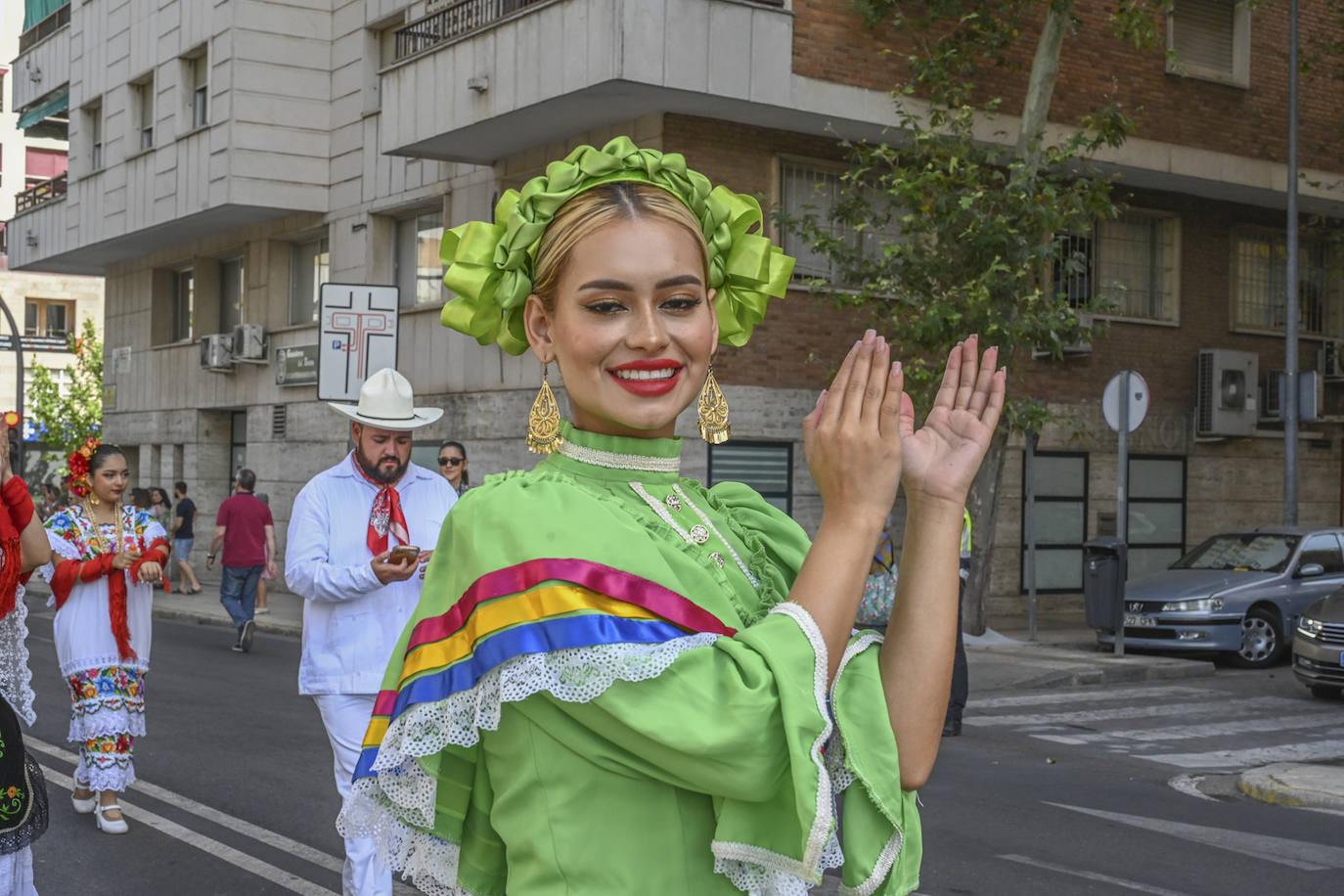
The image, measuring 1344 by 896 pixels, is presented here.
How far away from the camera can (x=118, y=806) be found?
8.09 meters

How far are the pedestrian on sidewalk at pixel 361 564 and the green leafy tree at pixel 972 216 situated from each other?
9045 millimetres

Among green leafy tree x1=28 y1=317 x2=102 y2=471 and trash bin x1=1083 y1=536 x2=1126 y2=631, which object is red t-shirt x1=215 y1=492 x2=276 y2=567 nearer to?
trash bin x1=1083 y1=536 x2=1126 y2=631

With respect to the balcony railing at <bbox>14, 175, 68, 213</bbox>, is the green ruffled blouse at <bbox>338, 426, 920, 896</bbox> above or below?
below

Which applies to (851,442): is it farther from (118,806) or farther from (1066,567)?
(1066,567)

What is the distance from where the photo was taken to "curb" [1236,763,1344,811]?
9.05 m

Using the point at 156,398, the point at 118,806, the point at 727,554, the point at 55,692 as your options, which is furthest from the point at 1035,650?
the point at 156,398

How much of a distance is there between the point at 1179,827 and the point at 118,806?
5730 millimetres

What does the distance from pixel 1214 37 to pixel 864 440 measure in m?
22.9

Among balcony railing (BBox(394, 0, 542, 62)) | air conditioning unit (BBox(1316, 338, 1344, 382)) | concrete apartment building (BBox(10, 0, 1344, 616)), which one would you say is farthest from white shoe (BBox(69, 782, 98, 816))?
air conditioning unit (BBox(1316, 338, 1344, 382))

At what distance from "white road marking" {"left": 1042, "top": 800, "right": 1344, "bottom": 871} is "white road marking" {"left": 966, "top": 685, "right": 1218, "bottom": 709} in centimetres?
498

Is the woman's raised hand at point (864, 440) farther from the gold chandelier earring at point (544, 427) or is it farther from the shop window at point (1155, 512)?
the shop window at point (1155, 512)

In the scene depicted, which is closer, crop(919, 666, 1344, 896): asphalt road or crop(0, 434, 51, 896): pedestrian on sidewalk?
crop(0, 434, 51, 896): pedestrian on sidewalk

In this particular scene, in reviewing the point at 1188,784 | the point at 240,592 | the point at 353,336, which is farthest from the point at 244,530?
the point at 1188,784

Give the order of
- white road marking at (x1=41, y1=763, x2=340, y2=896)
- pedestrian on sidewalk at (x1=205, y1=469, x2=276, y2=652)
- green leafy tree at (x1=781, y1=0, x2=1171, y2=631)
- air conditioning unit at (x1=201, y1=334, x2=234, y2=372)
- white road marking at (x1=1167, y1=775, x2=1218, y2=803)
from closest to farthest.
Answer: white road marking at (x1=41, y1=763, x2=340, y2=896), white road marking at (x1=1167, y1=775, x2=1218, y2=803), green leafy tree at (x1=781, y1=0, x2=1171, y2=631), pedestrian on sidewalk at (x1=205, y1=469, x2=276, y2=652), air conditioning unit at (x1=201, y1=334, x2=234, y2=372)
